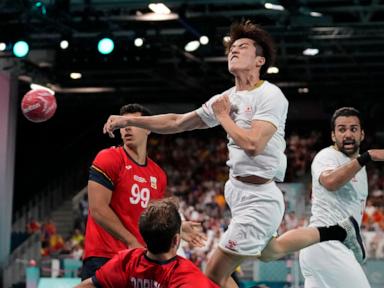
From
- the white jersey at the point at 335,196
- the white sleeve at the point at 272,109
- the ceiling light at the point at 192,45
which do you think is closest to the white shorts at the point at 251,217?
the white sleeve at the point at 272,109

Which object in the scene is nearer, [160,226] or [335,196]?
[160,226]

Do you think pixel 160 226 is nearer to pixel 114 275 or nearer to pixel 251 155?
pixel 114 275

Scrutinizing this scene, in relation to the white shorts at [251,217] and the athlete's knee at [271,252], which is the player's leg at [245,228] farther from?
the athlete's knee at [271,252]

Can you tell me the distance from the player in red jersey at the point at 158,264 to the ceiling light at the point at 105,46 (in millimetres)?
11146

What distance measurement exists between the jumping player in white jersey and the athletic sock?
0.09 meters

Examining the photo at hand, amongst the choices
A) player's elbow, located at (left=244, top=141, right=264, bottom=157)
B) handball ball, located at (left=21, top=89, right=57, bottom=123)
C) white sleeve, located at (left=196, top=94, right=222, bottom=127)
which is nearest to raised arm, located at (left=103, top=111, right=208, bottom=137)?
white sleeve, located at (left=196, top=94, right=222, bottom=127)

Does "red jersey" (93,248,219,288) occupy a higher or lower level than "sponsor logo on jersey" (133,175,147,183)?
lower

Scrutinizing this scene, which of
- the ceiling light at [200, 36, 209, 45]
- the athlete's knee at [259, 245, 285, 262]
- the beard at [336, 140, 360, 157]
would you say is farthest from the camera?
the ceiling light at [200, 36, 209, 45]

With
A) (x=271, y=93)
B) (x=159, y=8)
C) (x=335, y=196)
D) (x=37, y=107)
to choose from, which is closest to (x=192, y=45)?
(x=159, y=8)

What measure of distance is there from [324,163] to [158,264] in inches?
107

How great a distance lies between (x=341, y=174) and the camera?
619cm

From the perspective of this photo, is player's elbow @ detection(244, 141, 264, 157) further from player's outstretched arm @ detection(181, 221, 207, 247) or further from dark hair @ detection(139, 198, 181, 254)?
dark hair @ detection(139, 198, 181, 254)

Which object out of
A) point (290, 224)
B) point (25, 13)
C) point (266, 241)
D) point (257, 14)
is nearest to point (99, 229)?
point (266, 241)

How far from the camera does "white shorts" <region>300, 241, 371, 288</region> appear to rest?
6.22 m
